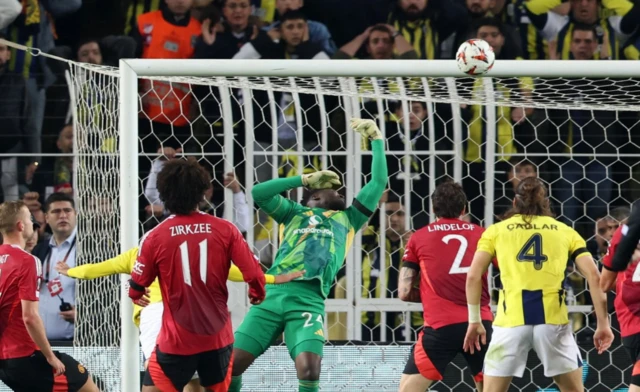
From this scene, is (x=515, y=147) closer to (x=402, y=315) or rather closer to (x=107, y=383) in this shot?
(x=402, y=315)

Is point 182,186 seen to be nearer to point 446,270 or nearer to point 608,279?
point 446,270

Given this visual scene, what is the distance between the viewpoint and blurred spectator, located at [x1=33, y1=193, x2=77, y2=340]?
8484mm

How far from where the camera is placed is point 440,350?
6953 mm

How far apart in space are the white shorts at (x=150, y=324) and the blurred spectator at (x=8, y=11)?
13.1 feet

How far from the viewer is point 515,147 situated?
9039mm

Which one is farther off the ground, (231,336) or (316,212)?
(316,212)

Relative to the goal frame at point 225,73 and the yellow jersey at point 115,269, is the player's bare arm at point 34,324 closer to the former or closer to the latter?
the goal frame at point 225,73

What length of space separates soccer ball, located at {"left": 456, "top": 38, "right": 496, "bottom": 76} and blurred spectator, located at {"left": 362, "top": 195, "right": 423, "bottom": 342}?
2.22 m

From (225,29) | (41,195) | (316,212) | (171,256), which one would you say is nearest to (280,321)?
(316,212)

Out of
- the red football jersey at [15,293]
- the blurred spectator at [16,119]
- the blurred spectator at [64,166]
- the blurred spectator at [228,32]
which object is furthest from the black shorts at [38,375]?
the blurred spectator at [228,32]

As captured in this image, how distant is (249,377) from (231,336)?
257 centimetres

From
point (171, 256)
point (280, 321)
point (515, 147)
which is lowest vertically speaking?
point (280, 321)

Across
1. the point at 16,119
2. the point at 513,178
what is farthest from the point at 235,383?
the point at 16,119

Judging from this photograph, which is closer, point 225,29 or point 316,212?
point 316,212
